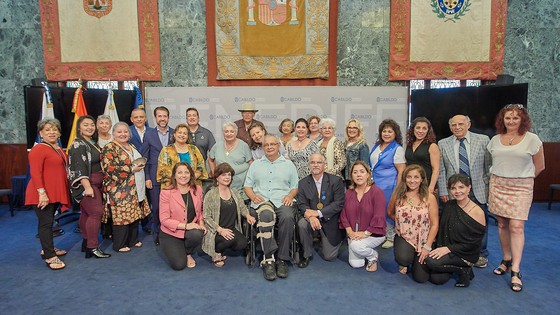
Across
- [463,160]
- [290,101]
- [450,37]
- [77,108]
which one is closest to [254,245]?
[463,160]

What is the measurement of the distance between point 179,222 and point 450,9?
16.4 ft

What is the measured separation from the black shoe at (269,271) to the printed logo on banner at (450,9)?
4.61m

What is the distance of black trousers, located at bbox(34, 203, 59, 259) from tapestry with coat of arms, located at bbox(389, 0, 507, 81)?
4.87m

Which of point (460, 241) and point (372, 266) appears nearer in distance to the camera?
point (460, 241)

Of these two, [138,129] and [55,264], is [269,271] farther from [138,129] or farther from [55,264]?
[138,129]

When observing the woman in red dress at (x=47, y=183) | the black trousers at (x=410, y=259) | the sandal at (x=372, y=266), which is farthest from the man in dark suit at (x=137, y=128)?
the black trousers at (x=410, y=259)

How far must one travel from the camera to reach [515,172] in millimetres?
2842

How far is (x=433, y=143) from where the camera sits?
11.2 ft

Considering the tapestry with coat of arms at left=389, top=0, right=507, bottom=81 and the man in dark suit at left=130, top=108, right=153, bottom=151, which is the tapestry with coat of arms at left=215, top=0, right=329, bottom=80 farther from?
the man in dark suit at left=130, top=108, right=153, bottom=151

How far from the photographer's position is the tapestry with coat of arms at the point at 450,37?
18.3 ft

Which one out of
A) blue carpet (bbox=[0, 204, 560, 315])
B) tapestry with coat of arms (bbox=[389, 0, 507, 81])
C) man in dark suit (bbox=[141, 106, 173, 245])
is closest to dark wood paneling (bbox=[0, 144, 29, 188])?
blue carpet (bbox=[0, 204, 560, 315])

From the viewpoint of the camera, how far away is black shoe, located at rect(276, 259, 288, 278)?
3069mm

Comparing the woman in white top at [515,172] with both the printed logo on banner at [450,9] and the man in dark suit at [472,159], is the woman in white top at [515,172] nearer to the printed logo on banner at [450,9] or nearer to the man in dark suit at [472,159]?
the man in dark suit at [472,159]

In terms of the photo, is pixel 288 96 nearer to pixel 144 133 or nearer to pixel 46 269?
pixel 144 133
